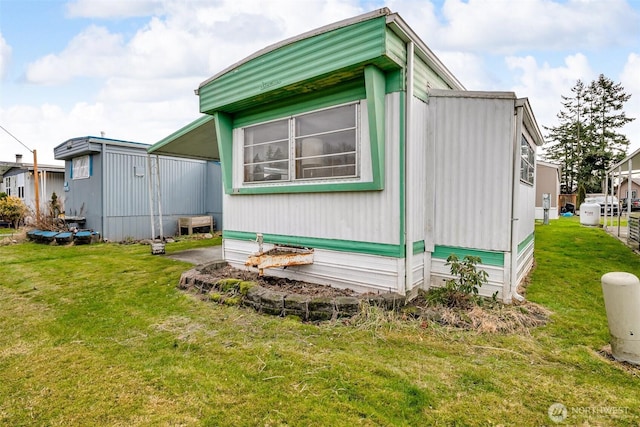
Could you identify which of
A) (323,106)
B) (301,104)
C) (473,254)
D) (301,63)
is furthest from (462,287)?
(301,63)

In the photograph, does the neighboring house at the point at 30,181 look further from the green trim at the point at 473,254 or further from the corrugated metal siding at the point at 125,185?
the green trim at the point at 473,254

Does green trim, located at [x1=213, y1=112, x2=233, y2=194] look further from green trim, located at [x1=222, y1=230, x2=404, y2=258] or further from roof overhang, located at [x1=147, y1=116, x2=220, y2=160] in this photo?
green trim, located at [x1=222, y1=230, x2=404, y2=258]

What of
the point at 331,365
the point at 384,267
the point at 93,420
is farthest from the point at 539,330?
the point at 93,420

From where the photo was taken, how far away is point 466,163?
4199 mm

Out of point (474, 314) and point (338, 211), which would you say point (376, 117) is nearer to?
point (338, 211)

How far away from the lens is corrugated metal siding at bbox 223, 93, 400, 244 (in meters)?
3.97

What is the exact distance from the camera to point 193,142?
7.57 m

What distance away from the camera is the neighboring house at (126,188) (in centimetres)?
1077

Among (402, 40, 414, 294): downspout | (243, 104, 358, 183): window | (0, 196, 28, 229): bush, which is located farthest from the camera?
→ (0, 196, 28, 229): bush

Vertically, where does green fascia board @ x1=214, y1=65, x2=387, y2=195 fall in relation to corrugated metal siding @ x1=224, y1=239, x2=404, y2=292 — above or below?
above

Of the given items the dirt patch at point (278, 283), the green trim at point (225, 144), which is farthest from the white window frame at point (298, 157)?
the dirt patch at point (278, 283)

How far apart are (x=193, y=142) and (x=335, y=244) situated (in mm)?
4738

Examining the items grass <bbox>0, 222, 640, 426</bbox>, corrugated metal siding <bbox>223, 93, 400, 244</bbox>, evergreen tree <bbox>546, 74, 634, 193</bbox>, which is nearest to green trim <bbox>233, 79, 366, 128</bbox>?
corrugated metal siding <bbox>223, 93, 400, 244</bbox>

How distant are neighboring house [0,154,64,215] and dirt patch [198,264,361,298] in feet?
42.2
